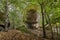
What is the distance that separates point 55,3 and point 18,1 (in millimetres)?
5839

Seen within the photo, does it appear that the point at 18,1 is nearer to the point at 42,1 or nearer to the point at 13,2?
the point at 13,2

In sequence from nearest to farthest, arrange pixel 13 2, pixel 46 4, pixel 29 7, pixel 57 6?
pixel 57 6 < pixel 46 4 < pixel 13 2 < pixel 29 7

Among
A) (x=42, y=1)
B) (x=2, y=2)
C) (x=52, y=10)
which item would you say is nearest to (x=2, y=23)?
(x=2, y=2)

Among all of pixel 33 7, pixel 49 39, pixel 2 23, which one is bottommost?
pixel 49 39

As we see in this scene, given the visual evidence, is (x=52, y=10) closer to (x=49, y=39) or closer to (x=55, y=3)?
(x=55, y=3)

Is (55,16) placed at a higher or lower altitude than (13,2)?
lower

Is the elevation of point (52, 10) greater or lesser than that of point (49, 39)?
greater

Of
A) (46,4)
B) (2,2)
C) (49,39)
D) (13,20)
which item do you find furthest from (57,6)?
(13,20)

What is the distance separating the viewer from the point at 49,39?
16.1 metres

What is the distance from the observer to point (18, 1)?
1880 centimetres

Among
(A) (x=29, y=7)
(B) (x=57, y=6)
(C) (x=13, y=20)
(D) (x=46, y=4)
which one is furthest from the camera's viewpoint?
(A) (x=29, y=7)

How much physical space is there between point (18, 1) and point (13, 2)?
599mm

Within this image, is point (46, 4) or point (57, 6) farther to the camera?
point (46, 4)

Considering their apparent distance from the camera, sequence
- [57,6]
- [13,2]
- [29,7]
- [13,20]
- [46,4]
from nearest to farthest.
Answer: [57,6] < [46,4] < [13,2] < [13,20] < [29,7]
